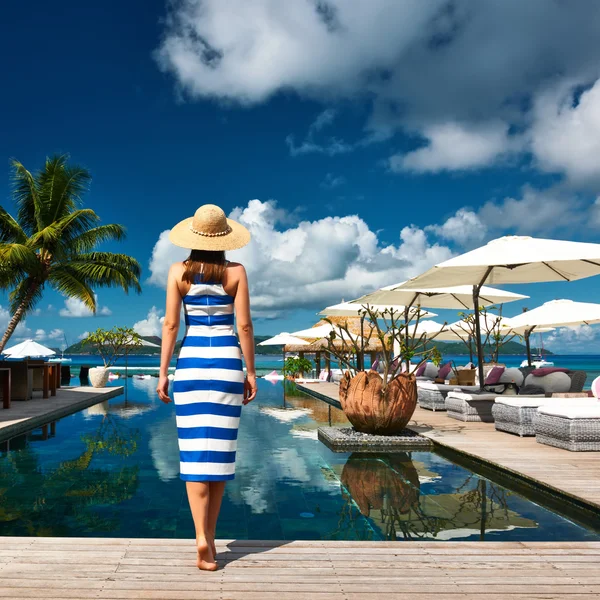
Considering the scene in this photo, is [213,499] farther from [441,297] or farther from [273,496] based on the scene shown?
[441,297]

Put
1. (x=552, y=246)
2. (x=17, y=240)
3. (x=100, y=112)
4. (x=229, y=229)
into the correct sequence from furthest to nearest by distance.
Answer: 1. (x=100, y=112)
2. (x=17, y=240)
3. (x=552, y=246)
4. (x=229, y=229)

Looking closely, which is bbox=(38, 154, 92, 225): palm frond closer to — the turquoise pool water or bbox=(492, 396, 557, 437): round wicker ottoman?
the turquoise pool water

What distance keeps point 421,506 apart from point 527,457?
2088 mm

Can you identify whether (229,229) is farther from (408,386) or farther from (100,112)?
(100,112)

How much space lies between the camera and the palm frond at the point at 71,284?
59.8 feet

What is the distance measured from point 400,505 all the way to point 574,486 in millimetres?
1463

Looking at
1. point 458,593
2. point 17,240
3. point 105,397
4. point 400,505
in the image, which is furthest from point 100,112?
point 458,593

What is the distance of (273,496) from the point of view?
189 inches

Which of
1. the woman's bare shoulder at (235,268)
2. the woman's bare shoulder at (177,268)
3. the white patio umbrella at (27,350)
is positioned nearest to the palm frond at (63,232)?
the white patio umbrella at (27,350)

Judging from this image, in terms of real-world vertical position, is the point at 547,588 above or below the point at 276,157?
below

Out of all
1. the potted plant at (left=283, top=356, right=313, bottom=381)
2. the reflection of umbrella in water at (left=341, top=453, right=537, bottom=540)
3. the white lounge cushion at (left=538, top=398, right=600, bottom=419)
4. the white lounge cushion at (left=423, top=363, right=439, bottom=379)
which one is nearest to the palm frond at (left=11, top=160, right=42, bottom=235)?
the potted plant at (left=283, top=356, right=313, bottom=381)

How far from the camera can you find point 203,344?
281 centimetres

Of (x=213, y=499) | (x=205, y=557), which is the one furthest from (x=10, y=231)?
(x=205, y=557)

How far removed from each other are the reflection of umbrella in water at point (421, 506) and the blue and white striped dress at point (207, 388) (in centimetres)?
148
